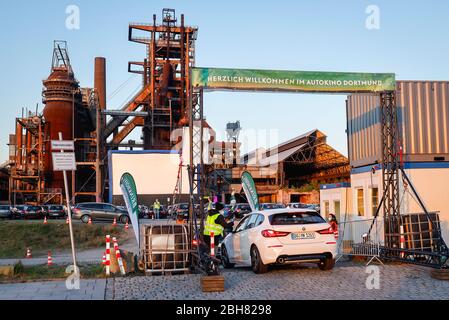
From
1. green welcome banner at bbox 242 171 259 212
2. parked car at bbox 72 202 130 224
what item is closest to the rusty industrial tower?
parked car at bbox 72 202 130 224

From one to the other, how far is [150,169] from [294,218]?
43861 mm

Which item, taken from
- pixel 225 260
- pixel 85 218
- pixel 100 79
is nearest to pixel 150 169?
pixel 85 218

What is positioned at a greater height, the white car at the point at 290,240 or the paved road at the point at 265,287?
the white car at the point at 290,240

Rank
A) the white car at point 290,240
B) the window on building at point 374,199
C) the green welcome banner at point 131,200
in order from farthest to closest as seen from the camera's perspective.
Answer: the window on building at point 374,199
the green welcome banner at point 131,200
the white car at point 290,240

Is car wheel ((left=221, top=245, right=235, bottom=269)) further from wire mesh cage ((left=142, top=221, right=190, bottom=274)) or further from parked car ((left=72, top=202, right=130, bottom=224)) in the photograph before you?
parked car ((left=72, top=202, right=130, bottom=224))

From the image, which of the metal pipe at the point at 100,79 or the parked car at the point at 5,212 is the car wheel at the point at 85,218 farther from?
the metal pipe at the point at 100,79

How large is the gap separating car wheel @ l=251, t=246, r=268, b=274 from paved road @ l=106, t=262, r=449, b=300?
158mm

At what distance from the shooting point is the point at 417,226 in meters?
14.8

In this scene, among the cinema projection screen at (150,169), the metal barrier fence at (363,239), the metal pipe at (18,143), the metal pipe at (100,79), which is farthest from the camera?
the metal pipe at (100,79)

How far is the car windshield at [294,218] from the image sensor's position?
1226 cm

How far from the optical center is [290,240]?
39.1ft

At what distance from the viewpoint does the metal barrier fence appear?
1466 centimetres

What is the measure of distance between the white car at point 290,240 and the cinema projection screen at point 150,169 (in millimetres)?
A: 41998

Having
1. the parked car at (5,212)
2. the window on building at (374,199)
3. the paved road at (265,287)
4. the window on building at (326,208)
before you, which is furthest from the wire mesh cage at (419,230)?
the parked car at (5,212)
